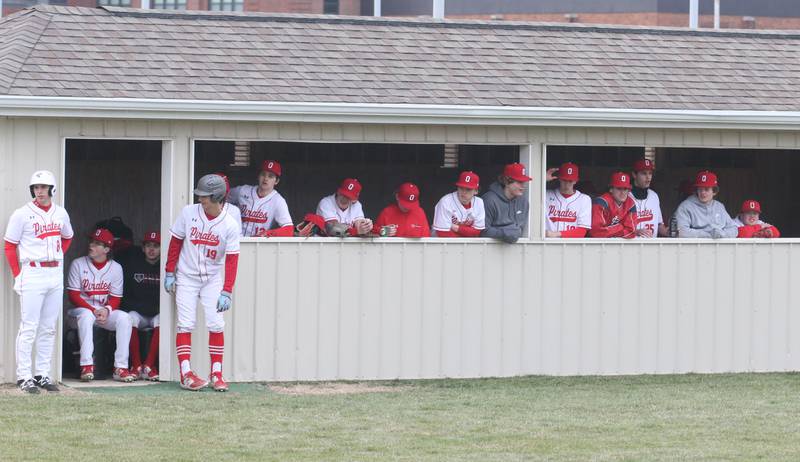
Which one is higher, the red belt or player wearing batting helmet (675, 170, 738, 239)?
player wearing batting helmet (675, 170, 738, 239)

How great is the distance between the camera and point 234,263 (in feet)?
35.0

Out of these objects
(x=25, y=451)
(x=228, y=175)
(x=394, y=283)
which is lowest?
(x=25, y=451)

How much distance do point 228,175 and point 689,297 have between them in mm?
4231

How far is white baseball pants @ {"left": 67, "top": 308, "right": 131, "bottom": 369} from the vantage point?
11.1 m

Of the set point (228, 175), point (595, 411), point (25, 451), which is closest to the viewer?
point (25, 451)

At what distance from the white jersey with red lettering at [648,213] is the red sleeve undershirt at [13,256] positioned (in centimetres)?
476

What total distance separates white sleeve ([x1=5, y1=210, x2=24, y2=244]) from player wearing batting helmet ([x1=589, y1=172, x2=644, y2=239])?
433cm

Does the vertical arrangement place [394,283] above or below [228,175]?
below

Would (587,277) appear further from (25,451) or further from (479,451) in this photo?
(25,451)

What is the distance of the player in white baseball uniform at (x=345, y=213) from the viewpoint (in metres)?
11.3

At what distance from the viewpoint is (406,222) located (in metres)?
11.5

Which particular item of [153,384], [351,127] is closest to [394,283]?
[351,127]

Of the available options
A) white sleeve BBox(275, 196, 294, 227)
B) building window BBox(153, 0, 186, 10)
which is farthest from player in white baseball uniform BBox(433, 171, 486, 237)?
building window BBox(153, 0, 186, 10)

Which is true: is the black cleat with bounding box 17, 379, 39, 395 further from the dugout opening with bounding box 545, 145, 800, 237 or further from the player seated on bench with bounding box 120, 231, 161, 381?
the dugout opening with bounding box 545, 145, 800, 237
